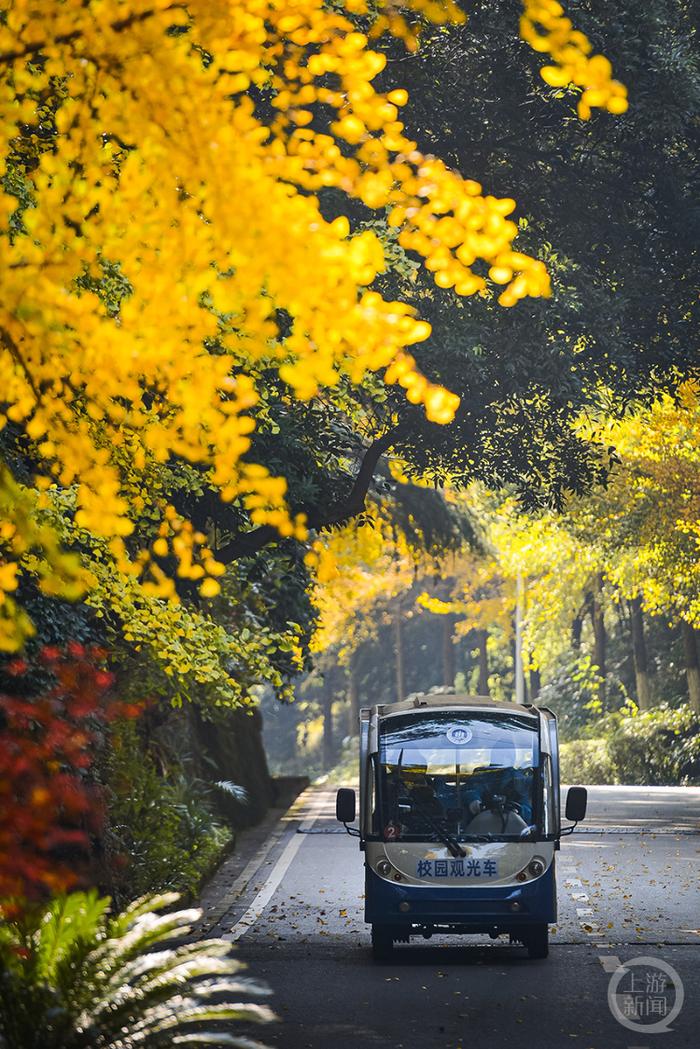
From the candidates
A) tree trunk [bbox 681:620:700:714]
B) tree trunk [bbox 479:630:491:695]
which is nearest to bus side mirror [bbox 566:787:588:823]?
tree trunk [bbox 681:620:700:714]

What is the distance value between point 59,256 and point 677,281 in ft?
46.9

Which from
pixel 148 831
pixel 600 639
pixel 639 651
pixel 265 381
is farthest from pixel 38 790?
pixel 600 639

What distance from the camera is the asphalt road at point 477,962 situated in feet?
35.6

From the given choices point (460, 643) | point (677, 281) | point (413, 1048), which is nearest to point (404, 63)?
point (677, 281)

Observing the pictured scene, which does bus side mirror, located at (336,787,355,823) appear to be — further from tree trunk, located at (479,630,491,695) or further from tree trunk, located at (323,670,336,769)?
tree trunk, located at (323,670,336,769)

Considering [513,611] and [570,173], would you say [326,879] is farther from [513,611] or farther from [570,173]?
[513,611]

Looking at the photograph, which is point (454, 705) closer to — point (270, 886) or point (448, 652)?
point (270, 886)

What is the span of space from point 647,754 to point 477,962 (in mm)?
26424

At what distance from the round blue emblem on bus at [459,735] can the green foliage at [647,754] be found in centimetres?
2515

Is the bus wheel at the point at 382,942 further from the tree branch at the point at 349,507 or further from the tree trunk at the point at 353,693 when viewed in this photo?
the tree trunk at the point at 353,693

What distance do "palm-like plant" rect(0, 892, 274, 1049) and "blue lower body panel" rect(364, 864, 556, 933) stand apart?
583 cm

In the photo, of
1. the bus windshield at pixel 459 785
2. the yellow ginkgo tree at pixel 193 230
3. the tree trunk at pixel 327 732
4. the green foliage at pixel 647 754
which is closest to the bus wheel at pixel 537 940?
the bus windshield at pixel 459 785

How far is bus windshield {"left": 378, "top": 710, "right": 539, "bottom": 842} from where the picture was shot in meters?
14.2

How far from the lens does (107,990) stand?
781 cm
